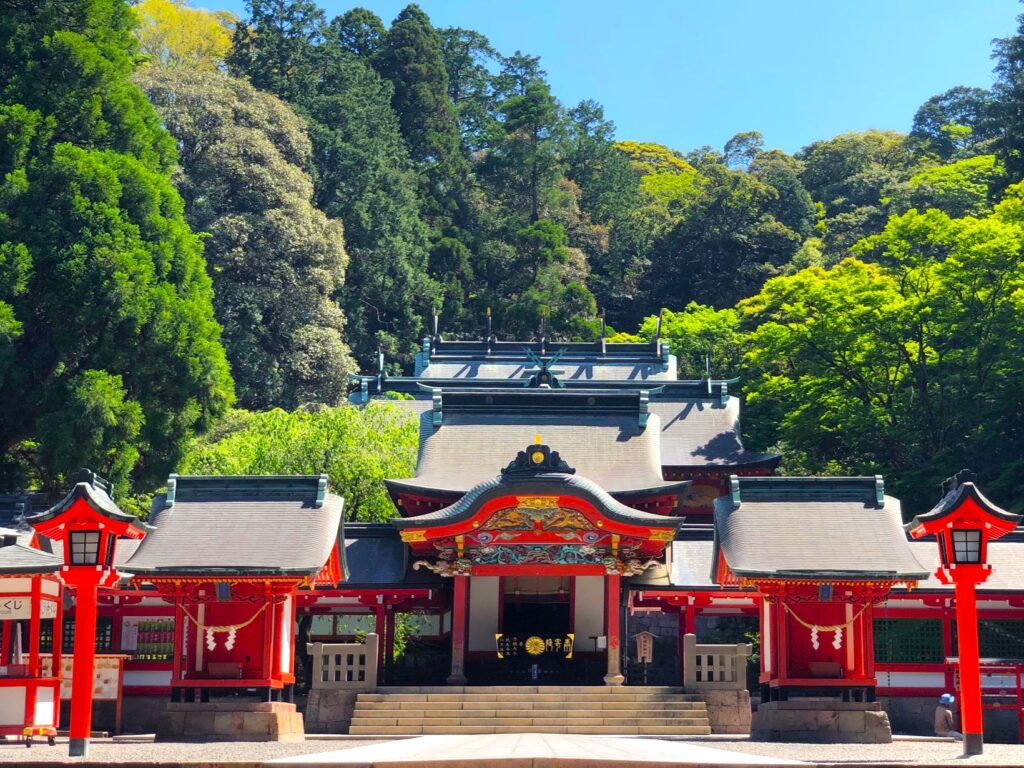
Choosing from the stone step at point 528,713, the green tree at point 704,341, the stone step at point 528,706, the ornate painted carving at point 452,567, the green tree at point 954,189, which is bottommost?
the stone step at point 528,713

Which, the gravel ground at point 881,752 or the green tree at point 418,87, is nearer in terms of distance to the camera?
the gravel ground at point 881,752

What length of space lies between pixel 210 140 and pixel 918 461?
28912mm

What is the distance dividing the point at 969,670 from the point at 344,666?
1084 centimetres

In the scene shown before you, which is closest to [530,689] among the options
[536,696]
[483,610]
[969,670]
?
[536,696]

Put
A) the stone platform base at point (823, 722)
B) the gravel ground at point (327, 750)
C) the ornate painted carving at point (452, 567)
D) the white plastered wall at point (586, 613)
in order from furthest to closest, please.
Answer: the white plastered wall at point (586, 613), the ornate painted carving at point (452, 567), the stone platform base at point (823, 722), the gravel ground at point (327, 750)

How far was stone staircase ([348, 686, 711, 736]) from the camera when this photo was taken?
79.5 ft

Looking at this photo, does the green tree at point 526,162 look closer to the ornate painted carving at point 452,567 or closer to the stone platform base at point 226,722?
the ornate painted carving at point 452,567

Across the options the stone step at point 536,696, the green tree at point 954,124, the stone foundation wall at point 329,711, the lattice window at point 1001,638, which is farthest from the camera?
the green tree at point 954,124

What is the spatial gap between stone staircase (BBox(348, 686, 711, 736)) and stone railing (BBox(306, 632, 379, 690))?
0.31 m

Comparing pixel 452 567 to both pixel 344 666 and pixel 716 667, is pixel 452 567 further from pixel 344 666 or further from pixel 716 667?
pixel 716 667

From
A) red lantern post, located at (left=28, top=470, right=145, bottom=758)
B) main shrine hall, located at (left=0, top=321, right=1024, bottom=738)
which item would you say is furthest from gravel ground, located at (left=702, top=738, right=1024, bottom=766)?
red lantern post, located at (left=28, top=470, right=145, bottom=758)

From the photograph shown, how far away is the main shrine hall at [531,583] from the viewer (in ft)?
78.7

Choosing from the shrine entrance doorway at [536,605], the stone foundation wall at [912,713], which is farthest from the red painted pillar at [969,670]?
the shrine entrance doorway at [536,605]

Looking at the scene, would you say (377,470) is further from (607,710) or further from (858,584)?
(858,584)
